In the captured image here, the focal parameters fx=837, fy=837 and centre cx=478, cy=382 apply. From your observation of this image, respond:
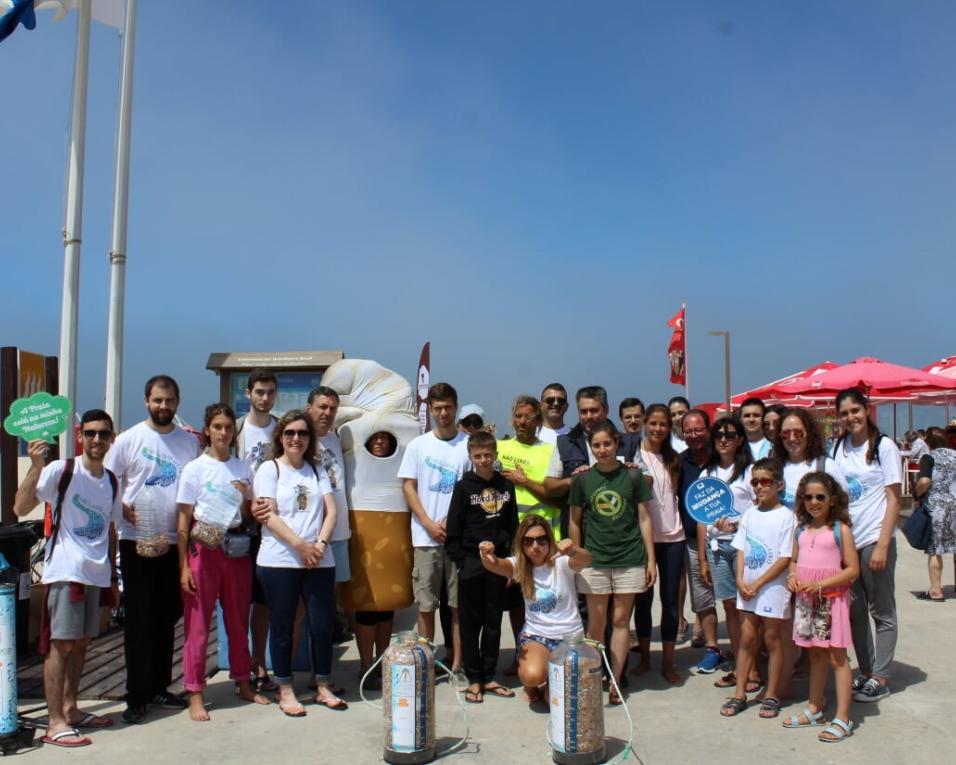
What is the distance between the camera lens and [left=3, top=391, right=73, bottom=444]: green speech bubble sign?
475 cm

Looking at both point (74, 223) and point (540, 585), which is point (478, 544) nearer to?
point (540, 585)

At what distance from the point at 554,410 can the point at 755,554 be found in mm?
1647

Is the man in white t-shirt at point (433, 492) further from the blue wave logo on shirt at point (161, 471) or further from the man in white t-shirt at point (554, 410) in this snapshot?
the blue wave logo on shirt at point (161, 471)

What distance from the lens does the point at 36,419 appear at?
4789 mm

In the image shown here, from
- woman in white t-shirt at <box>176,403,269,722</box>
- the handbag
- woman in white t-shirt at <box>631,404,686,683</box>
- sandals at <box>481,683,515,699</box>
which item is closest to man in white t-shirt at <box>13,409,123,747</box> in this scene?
woman in white t-shirt at <box>176,403,269,722</box>

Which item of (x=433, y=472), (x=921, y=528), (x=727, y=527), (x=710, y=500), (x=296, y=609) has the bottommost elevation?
(x=296, y=609)

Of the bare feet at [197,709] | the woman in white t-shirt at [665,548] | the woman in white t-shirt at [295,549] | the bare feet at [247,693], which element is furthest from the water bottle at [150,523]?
the woman in white t-shirt at [665,548]

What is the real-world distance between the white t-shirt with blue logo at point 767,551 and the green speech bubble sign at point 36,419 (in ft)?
13.1

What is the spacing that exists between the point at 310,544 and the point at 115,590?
1.16m

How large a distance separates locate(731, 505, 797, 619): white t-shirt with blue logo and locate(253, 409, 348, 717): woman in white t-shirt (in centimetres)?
241

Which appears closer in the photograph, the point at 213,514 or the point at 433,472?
the point at 213,514

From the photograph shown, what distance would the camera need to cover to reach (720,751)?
421 centimetres

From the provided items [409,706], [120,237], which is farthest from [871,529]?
[120,237]

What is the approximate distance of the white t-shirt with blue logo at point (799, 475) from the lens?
4.99 m
